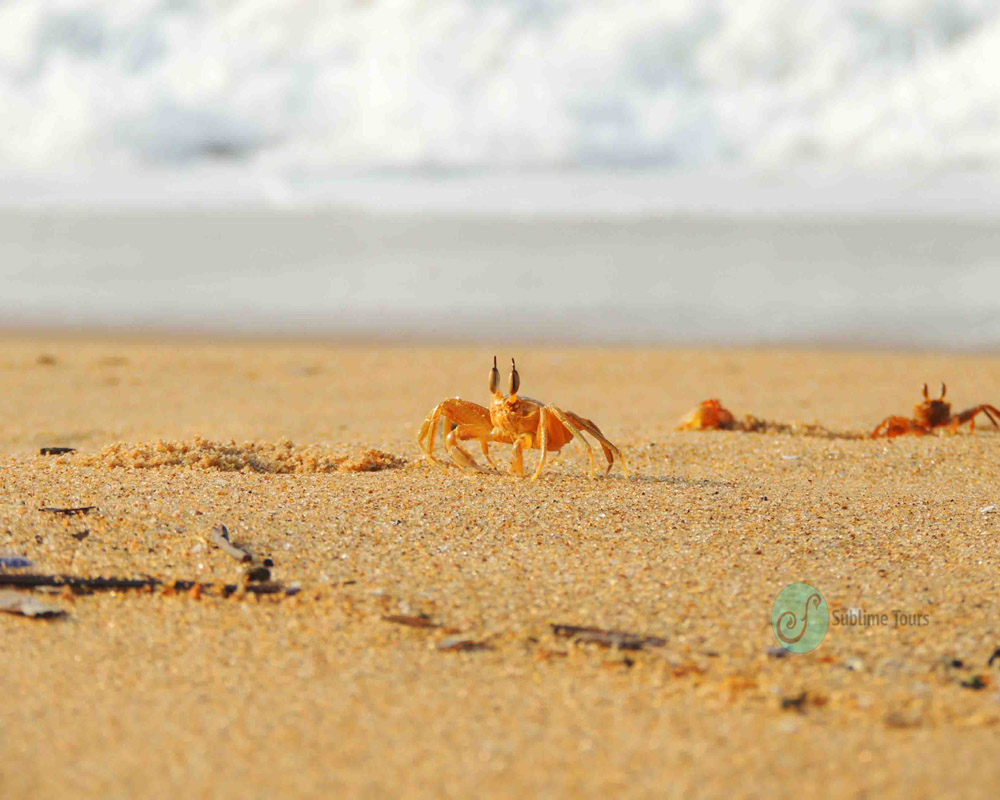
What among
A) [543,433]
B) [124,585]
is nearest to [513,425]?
[543,433]

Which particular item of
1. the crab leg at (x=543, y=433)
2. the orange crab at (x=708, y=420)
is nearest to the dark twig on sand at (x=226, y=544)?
the crab leg at (x=543, y=433)

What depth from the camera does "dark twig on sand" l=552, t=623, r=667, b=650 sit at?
304cm

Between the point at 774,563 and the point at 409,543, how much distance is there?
126cm

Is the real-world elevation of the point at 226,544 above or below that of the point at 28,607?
above

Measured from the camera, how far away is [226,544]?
11.9ft

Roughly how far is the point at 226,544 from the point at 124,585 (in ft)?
1.24

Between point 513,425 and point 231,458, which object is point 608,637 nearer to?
point 513,425

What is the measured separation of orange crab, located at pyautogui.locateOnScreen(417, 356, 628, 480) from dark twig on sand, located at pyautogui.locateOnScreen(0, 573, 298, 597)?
1549 millimetres

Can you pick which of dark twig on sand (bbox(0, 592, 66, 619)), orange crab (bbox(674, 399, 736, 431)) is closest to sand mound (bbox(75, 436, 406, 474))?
dark twig on sand (bbox(0, 592, 66, 619))

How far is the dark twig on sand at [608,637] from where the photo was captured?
9.96 feet

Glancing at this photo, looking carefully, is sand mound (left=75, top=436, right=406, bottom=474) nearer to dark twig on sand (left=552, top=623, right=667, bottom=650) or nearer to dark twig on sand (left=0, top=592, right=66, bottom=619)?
dark twig on sand (left=0, top=592, right=66, bottom=619)

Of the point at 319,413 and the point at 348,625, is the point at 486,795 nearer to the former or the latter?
the point at 348,625

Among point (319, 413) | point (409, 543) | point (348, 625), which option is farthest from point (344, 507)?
point (319, 413)

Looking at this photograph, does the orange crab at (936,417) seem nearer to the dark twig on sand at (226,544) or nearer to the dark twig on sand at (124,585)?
the dark twig on sand at (226,544)
